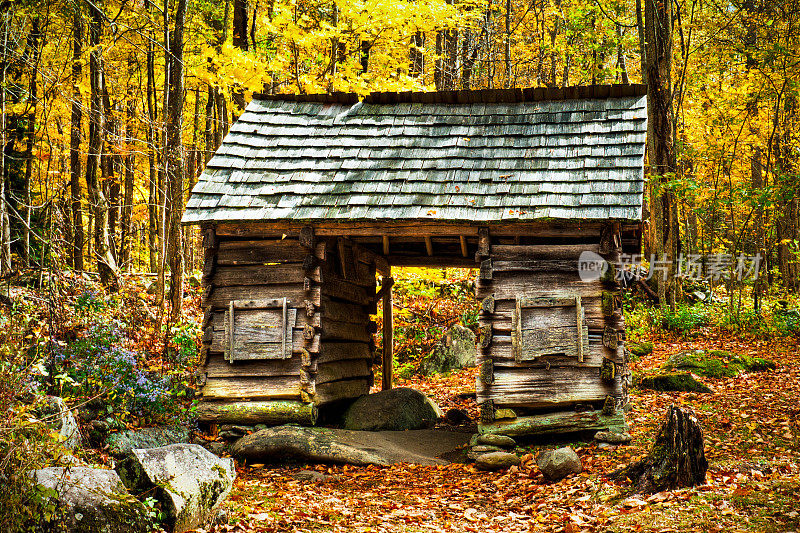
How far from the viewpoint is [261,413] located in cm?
912

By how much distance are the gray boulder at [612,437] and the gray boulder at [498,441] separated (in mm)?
1084

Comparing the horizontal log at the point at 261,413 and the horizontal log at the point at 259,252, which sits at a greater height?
the horizontal log at the point at 259,252

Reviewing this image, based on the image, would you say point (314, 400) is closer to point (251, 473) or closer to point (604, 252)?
point (251, 473)

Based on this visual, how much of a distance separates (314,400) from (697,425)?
5.14 meters

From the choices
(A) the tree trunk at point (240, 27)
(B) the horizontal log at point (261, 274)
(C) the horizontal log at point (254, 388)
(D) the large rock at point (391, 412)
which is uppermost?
(A) the tree trunk at point (240, 27)

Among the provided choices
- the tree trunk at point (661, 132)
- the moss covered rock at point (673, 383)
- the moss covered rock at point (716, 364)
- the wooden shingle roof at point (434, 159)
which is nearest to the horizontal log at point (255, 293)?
the wooden shingle roof at point (434, 159)

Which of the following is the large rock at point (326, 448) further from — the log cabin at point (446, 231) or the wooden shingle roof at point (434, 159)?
the wooden shingle roof at point (434, 159)

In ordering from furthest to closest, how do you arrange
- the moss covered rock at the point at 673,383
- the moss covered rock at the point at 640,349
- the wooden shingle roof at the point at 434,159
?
1. the moss covered rock at the point at 640,349
2. the moss covered rock at the point at 673,383
3. the wooden shingle roof at the point at 434,159

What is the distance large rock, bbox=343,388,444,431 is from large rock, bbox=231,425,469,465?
96cm

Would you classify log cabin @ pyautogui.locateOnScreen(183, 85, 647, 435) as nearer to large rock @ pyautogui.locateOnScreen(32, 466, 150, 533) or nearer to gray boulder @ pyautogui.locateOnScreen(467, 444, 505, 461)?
gray boulder @ pyautogui.locateOnScreen(467, 444, 505, 461)

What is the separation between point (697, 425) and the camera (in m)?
6.13

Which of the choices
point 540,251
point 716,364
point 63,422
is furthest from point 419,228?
point 716,364

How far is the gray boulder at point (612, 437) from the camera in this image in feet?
26.4

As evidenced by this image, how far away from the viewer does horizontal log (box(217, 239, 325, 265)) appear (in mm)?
9445
